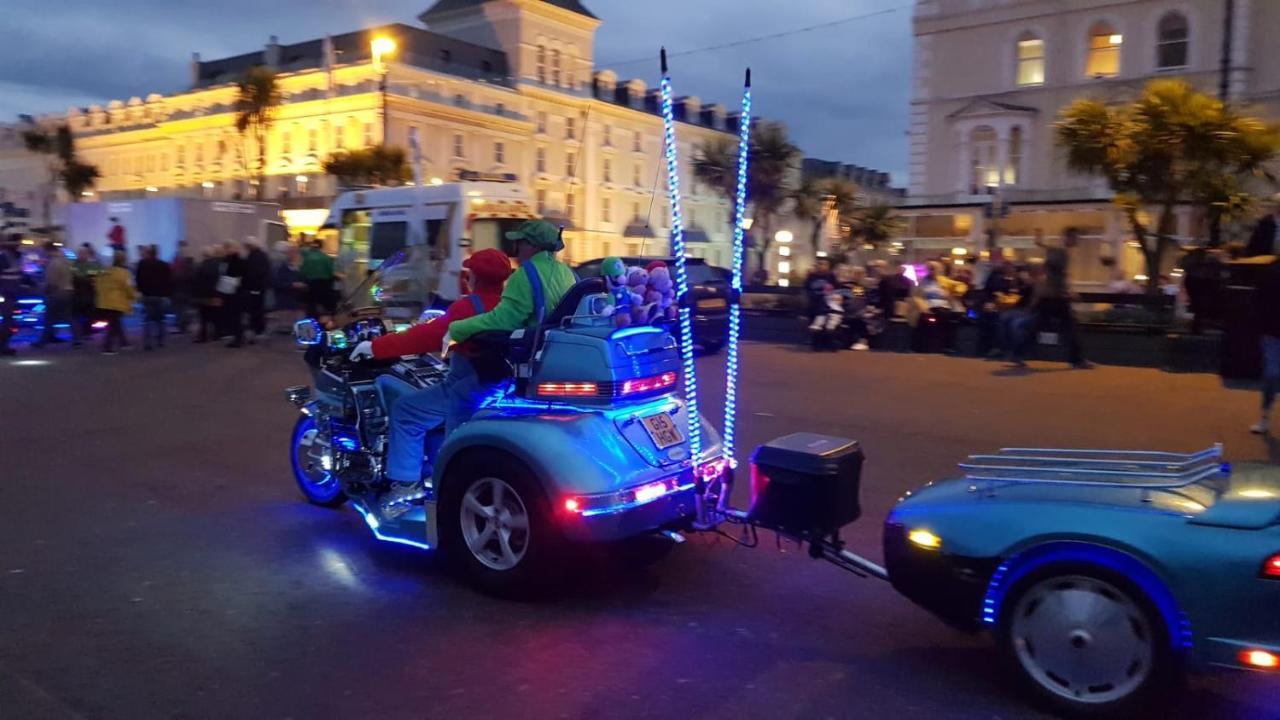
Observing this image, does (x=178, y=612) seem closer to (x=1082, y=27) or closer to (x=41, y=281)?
(x=41, y=281)

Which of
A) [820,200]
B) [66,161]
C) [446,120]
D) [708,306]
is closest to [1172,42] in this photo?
[820,200]

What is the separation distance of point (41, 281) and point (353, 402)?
14.5 m

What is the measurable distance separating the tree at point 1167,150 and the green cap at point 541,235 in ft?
49.6

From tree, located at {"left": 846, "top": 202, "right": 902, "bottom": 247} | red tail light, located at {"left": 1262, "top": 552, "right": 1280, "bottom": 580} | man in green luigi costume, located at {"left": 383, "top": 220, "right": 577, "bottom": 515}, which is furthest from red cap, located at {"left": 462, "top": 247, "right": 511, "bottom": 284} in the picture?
tree, located at {"left": 846, "top": 202, "right": 902, "bottom": 247}

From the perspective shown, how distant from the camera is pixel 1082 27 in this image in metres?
30.2

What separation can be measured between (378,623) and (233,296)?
548 inches

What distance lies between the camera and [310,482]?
6984mm

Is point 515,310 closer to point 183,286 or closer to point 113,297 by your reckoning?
point 113,297

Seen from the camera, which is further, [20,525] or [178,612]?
[20,525]

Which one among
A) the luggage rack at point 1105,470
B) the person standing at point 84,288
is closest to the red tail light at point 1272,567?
the luggage rack at point 1105,470

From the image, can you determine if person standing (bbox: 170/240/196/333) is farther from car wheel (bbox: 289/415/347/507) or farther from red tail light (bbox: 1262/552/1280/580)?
red tail light (bbox: 1262/552/1280/580)

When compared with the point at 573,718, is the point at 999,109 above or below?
above

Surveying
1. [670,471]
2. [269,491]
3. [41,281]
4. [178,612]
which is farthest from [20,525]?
[41,281]

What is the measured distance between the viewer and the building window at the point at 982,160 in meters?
32.2
